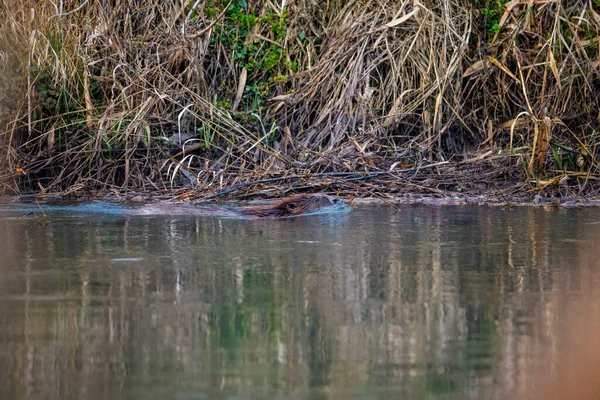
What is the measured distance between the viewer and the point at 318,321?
2518 millimetres

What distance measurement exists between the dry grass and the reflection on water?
4.65ft

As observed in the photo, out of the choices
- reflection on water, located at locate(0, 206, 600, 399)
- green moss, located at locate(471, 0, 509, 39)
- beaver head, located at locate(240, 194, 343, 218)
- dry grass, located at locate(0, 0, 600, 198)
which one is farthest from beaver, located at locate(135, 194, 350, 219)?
green moss, located at locate(471, 0, 509, 39)

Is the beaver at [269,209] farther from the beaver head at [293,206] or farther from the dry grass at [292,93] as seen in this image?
the dry grass at [292,93]

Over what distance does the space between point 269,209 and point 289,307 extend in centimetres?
212

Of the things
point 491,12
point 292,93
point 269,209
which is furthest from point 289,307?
point 491,12

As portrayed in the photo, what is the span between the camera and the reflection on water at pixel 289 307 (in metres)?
2.02

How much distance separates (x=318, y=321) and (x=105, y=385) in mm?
736

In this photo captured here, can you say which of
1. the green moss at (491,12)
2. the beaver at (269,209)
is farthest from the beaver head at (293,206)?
the green moss at (491,12)

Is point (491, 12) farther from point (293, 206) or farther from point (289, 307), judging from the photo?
point (289, 307)

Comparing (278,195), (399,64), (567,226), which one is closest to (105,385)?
(567,226)

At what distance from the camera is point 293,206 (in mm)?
4855

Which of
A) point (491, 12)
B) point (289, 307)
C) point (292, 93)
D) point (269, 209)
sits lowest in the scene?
point (289, 307)

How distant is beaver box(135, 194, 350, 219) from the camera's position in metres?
4.77

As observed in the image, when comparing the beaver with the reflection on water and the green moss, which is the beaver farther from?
the green moss
